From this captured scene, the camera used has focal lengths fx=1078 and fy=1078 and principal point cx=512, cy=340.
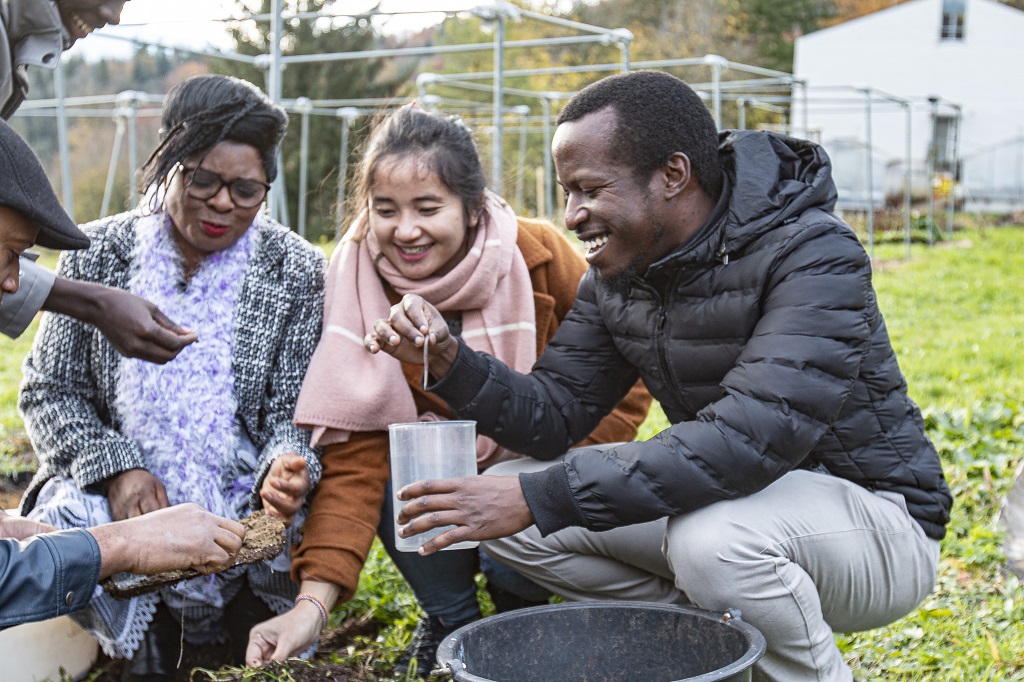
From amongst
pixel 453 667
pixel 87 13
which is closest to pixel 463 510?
pixel 453 667

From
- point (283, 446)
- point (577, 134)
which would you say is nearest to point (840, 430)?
point (577, 134)

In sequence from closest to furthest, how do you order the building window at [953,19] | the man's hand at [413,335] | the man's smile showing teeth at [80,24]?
the man's hand at [413,335] → the man's smile showing teeth at [80,24] → the building window at [953,19]

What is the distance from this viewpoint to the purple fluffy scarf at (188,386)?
262 centimetres

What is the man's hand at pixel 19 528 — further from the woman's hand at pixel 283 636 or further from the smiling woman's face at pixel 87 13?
the smiling woman's face at pixel 87 13

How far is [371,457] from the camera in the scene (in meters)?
2.74

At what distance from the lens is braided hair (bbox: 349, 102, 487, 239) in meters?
2.71

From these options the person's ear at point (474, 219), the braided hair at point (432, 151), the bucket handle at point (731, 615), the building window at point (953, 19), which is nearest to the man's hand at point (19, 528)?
the braided hair at point (432, 151)

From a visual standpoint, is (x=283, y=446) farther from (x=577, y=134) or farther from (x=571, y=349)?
(x=577, y=134)

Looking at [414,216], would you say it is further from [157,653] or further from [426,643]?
[157,653]

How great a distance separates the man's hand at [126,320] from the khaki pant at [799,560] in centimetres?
102

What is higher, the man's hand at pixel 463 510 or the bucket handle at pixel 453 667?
the man's hand at pixel 463 510

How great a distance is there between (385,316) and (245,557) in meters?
0.74

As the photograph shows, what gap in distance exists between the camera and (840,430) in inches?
89.2

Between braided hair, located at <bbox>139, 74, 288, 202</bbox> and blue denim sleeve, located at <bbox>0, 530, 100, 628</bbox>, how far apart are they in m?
1.06
